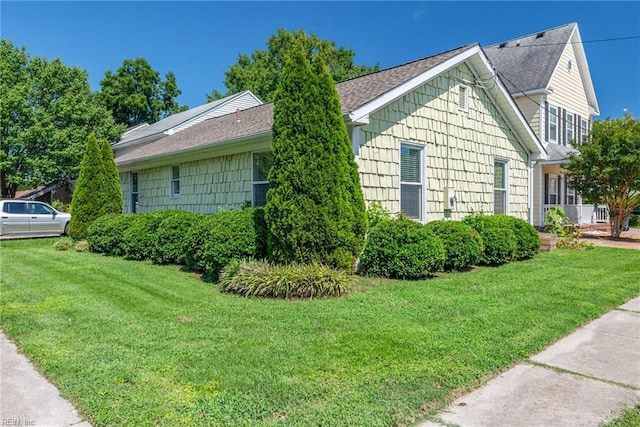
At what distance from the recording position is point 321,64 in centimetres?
722

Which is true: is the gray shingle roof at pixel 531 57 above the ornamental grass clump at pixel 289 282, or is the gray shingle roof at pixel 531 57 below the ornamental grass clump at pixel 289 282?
above

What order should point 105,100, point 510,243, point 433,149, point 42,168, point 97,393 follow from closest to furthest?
1. point 97,393
2. point 510,243
3. point 433,149
4. point 42,168
5. point 105,100

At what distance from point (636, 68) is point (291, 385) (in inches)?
759

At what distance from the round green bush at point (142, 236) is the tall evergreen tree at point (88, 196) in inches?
123

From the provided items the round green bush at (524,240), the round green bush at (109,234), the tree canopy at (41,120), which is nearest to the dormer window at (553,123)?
the round green bush at (524,240)

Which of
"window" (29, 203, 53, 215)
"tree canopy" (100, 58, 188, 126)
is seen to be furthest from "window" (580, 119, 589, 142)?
"tree canopy" (100, 58, 188, 126)

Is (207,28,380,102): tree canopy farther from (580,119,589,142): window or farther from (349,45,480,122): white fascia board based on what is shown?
(349,45,480,122): white fascia board

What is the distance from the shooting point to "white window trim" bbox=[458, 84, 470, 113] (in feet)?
34.9

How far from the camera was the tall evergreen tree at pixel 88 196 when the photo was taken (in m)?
12.9

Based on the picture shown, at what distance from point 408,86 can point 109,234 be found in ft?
27.7

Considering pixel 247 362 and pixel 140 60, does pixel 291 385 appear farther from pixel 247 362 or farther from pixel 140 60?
pixel 140 60

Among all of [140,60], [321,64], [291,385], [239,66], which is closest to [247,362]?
[291,385]

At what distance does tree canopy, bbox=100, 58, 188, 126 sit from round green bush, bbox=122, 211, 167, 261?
28.5 meters

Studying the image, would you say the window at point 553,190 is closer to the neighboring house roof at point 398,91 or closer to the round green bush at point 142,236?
the neighboring house roof at point 398,91
